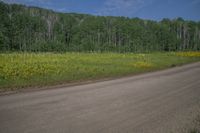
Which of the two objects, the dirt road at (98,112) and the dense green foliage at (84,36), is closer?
the dirt road at (98,112)

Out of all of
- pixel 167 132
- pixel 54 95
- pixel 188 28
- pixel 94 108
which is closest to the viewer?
pixel 167 132

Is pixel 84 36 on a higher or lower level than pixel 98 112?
higher

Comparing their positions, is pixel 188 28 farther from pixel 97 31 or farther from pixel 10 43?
pixel 10 43

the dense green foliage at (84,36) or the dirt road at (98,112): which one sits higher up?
the dense green foliage at (84,36)

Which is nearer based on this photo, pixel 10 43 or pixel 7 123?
pixel 7 123

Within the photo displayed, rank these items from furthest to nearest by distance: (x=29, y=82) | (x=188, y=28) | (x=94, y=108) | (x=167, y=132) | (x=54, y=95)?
(x=188, y=28) → (x=29, y=82) → (x=54, y=95) → (x=94, y=108) → (x=167, y=132)

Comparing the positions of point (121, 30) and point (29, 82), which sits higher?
point (121, 30)

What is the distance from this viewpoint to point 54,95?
44.0ft

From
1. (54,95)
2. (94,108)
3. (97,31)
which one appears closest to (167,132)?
(94,108)

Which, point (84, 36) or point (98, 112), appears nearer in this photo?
point (98, 112)

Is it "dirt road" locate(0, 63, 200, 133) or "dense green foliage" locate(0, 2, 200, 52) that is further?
"dense green foliage" locate(0, 2, 200, 52)

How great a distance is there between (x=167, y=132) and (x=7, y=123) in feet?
14.6

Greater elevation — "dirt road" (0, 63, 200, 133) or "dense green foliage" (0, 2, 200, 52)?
"dense green foliage" (0, 2, 200, 52)

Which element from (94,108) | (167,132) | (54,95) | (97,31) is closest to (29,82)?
(54,95)
